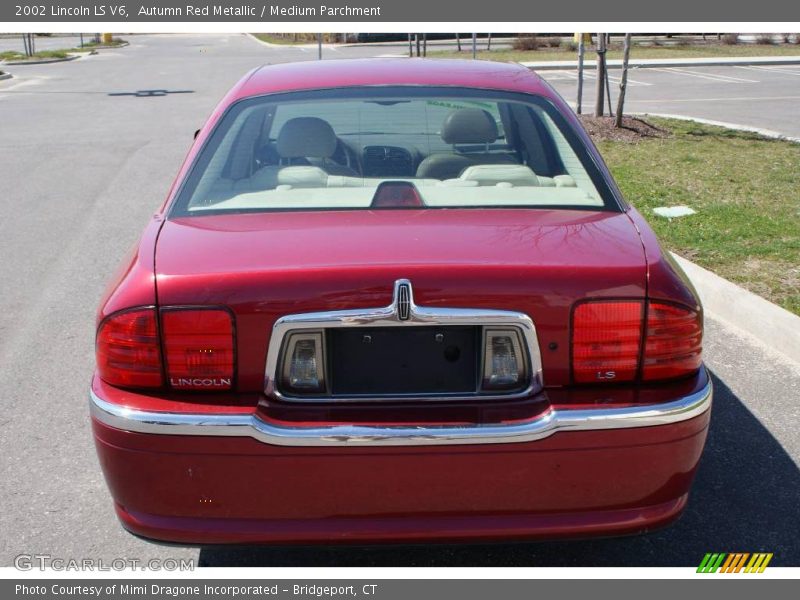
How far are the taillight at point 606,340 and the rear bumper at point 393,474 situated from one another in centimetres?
14

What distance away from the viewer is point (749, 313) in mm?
5332

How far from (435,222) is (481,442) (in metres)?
0.76

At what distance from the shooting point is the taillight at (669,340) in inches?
105

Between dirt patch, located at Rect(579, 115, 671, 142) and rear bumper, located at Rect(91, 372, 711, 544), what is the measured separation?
31.9ft

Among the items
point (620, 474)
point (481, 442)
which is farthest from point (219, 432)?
point (620, 474)

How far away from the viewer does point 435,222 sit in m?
2.92

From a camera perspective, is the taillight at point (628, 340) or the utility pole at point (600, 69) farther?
the utility pole at point (600, 69)

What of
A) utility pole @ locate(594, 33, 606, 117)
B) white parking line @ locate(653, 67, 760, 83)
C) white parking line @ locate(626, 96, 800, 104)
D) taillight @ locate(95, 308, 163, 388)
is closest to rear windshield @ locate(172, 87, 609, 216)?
taillight @ locate(95, 308, 163, 388)

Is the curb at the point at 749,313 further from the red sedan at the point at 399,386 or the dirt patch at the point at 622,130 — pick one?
the dirt patch at the point at 622,130

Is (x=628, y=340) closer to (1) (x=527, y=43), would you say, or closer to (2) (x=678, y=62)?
(2) (x=678, y=62)

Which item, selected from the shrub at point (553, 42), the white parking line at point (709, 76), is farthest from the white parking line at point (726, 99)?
the shrub at point (553, 42)

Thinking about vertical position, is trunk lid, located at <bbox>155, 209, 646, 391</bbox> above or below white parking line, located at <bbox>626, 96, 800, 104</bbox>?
above

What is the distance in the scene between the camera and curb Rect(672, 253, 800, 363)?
16.4ft
